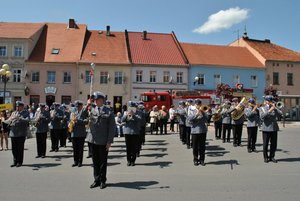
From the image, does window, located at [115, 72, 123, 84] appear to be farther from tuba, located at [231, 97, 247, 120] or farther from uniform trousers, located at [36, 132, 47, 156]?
uniform trousers, located at [36, 132, 47, 156]

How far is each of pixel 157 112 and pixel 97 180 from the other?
14.2 metres

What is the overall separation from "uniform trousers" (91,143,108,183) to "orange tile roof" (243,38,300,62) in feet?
127

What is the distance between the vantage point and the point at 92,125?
23.2 feet

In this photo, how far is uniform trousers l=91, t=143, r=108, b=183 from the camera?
22.4ft

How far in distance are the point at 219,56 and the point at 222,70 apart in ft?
8.61

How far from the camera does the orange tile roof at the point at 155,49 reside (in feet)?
126

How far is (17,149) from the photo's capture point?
31.0 ft

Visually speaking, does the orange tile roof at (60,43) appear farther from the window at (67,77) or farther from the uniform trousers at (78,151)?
the uniform trousers at (78,151)

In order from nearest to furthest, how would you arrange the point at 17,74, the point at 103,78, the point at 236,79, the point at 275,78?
the point at 17,74
the point at 103,78
the point at 236,79
the point at 275,78

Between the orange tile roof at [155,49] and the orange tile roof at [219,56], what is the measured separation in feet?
5.34

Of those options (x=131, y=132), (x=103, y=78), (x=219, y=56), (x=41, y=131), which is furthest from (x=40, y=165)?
(x=219, y=56)

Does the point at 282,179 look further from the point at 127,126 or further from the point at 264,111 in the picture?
the point at 127,126

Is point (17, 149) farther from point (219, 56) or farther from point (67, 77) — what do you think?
point (219, 56)

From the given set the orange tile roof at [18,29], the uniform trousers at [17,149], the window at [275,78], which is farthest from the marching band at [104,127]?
the window at [275,78]
